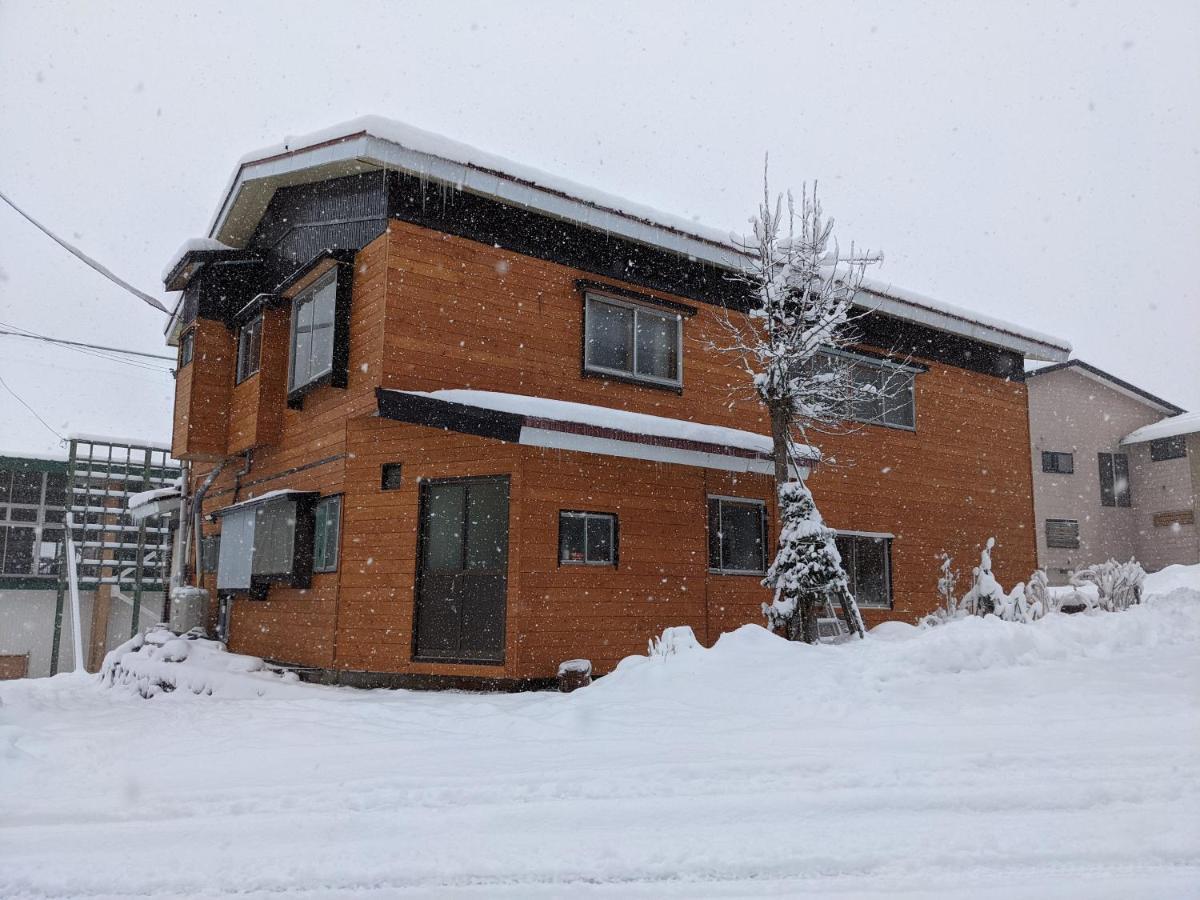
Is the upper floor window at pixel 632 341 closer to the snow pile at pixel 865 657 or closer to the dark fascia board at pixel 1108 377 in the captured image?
the snow pile at pixel 865 657

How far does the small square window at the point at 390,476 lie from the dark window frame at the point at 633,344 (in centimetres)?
267

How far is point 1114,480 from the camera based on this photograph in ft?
90.6

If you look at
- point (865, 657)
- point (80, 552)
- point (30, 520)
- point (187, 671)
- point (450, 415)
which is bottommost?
point (187, 671)

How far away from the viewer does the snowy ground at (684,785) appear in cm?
327

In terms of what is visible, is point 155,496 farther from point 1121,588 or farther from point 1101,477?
point 1101,477

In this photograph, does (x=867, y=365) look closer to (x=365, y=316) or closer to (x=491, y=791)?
(x=365, y=316)

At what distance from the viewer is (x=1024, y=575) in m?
15.5

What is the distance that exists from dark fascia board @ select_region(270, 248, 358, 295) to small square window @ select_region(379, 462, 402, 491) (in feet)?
8.65

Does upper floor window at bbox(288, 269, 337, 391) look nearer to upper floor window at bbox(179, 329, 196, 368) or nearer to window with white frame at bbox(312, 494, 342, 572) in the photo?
window with white frame at bbox(312, 494, 342, 572)

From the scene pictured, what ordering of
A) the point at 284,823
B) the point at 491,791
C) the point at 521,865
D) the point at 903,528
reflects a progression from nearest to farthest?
the point at 521,865 → the point at 284,823 → the point at 491,791 → the point at 903,528

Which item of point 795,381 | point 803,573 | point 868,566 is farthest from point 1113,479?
point 803,573

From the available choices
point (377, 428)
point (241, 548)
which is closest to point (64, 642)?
point (241, 548)

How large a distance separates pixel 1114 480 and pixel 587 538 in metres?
24.5

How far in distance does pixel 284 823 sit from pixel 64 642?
20.2 meters
